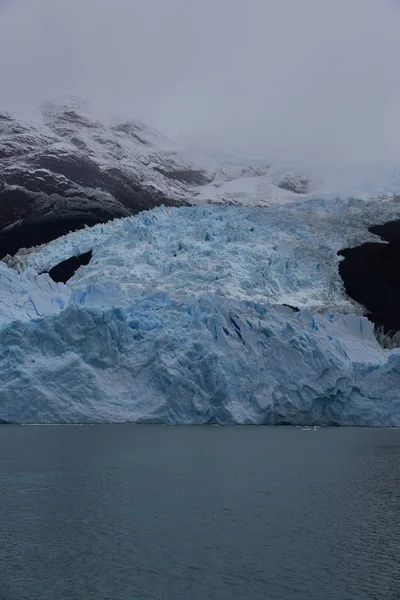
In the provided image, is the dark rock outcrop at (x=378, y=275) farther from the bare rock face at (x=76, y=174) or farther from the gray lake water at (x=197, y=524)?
the bare rock face at (x=76, y=174)

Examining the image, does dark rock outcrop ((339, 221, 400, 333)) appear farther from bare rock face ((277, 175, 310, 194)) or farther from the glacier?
bare rock face ((277, 175, 310, 194))

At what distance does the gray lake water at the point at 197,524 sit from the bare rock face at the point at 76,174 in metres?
43.7

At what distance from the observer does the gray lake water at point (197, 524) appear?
25.1 feet

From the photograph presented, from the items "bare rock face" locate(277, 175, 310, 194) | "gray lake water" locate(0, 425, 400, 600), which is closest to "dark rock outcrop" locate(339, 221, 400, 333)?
"gray lake water" locate(0, 425, 400, 600)

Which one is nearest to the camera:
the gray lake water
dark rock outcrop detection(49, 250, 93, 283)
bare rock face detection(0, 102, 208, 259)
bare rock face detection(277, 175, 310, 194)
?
the gray lake water

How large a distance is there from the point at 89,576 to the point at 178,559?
117 cm

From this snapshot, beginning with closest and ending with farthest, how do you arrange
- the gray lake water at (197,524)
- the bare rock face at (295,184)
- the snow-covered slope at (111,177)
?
the gray lake water at (197,524), the snow-covered slope at (111,177), the bare rock face at (295,184)

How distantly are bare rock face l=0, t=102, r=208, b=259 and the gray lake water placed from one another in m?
43.7

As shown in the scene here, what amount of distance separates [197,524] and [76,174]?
6953 centimetres

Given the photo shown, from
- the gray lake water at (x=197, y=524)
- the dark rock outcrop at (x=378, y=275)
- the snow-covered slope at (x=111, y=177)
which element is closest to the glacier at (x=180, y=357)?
the gray lake water at (x=197, y=524)

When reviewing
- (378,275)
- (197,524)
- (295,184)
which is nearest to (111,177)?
(295,184)

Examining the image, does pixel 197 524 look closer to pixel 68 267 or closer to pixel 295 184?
pixel 68 267

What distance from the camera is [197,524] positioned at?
1025 centimetres

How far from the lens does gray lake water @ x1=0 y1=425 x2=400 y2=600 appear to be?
7.66 meters
